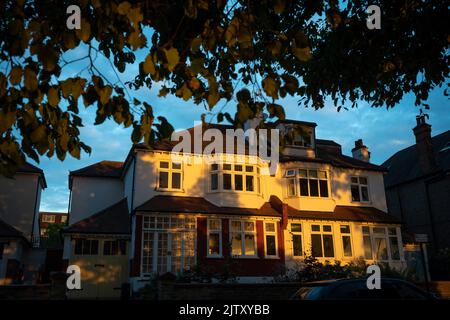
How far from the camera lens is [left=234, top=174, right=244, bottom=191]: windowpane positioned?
24734mm

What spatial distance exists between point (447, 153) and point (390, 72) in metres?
26.0

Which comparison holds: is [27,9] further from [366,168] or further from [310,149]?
[366,168]

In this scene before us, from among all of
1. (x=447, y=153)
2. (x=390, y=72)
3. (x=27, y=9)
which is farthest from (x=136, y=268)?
(x=447, y=153)

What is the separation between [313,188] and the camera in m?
26.1

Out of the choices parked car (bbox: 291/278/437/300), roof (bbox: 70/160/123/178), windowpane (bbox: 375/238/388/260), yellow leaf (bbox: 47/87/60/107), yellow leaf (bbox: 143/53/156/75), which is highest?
roof (bbox: 70/160/123/178)

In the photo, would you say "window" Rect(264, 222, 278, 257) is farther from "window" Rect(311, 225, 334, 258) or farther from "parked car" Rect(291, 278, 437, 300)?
"parked car" Rect(291, 278, 437, 300)

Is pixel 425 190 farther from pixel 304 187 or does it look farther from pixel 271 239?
pixel 271 239

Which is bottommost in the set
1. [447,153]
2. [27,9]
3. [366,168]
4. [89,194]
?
[27,9]

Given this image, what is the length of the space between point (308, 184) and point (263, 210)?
3800mm

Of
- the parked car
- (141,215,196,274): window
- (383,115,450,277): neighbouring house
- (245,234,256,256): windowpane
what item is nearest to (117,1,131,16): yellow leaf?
the parked car

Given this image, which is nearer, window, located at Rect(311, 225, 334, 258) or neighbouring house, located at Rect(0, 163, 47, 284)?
neighbouring house, located at Rect(0, 163, 47, 284)

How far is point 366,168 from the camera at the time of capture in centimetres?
2786

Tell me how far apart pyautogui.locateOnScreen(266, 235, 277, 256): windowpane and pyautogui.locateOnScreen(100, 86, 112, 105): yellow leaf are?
67.8ft

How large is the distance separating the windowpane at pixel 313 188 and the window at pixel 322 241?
217 cm
